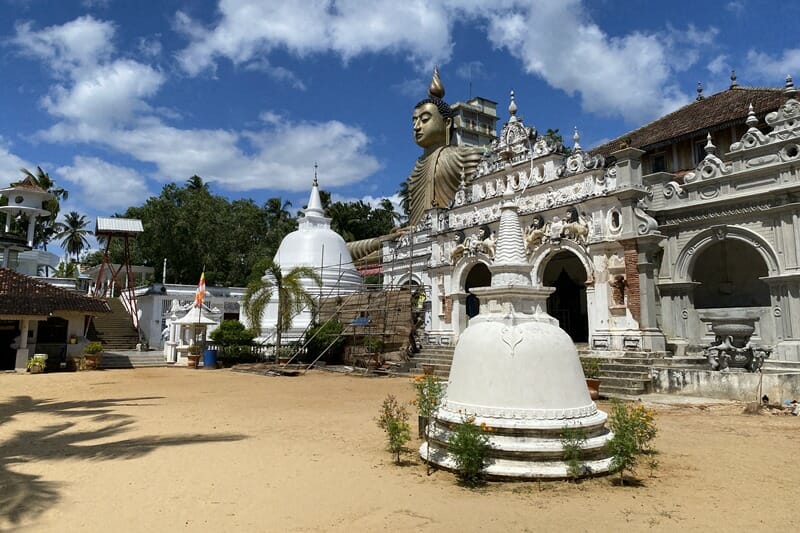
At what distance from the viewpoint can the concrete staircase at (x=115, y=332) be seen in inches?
1137

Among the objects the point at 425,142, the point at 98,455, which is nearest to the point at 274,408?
the point at 98,455

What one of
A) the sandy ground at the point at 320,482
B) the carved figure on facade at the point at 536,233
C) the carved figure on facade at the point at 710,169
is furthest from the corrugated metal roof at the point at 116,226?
the carved figure on facade at the point at 710,169

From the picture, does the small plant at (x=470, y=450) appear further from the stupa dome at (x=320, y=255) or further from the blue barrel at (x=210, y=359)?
the stupa dome at (x=320, y=255)

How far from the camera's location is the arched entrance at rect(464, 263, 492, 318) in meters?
21.6

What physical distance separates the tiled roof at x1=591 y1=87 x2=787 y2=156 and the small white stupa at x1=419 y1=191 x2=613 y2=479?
1227 cm

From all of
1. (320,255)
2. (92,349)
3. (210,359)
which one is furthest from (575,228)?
(92,349)

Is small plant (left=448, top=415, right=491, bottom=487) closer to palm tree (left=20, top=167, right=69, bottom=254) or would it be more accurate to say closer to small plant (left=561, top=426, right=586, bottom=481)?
small plant (left=561, top=426, right=586, bottom=481)

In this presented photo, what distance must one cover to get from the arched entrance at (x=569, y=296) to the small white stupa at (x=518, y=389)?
46.4 ft

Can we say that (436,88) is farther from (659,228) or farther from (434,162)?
(659,228)

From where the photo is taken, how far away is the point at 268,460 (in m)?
7.10

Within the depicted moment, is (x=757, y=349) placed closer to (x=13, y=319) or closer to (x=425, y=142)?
(x=425, y=142)

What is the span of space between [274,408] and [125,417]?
9.69ft

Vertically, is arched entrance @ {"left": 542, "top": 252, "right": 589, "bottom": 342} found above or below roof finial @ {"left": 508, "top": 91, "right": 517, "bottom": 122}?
below

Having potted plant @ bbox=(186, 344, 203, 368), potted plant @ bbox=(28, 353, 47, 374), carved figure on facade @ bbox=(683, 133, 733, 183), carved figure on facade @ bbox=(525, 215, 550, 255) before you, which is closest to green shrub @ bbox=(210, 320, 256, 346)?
potted plant @ bbox=(186, 344, 203, 368)
